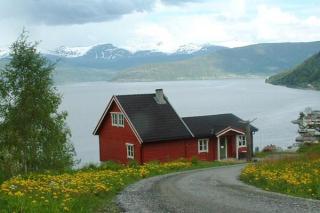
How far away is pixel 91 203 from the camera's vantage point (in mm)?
14867

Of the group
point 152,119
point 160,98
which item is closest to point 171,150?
point 152,119

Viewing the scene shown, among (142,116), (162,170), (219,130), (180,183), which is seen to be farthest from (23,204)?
(219,130)

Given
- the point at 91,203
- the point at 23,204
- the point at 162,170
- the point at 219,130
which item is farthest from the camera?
the point at 219,130

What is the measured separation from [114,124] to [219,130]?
38.3 feet

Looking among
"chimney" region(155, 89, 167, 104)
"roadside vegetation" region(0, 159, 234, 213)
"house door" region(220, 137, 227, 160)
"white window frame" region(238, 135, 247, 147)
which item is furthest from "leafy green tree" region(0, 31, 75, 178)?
"white window frame" region(238, 135, 247, 147)

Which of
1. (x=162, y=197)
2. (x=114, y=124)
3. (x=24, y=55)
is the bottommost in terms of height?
(x=162, y=197)

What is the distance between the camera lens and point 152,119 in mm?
53344

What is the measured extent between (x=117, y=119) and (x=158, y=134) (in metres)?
5.82

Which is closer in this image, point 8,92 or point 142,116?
point 8,92

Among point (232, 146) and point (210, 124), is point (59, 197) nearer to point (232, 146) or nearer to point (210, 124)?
point (210, 124)

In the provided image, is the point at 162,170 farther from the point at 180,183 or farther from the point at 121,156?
the point at 121,156

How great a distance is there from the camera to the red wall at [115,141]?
52828mm

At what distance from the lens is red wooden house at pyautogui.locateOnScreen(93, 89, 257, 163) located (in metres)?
52.2

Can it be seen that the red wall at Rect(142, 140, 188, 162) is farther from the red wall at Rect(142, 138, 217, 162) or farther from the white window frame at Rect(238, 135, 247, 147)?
the white window frame at Rect(238, 135, 247, 147)
